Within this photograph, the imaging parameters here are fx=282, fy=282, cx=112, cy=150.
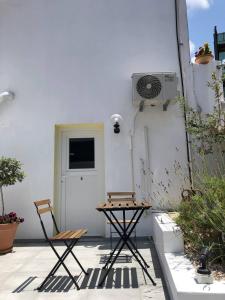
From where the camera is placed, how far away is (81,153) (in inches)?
229

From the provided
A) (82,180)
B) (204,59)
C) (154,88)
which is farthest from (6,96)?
(204,59)

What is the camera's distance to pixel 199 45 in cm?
588

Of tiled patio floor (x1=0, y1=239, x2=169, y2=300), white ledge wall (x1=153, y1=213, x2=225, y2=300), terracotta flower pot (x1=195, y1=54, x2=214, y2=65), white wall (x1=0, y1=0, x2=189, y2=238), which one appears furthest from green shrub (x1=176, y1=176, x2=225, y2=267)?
terracotta flower pot (x1=195, y1=54, x2=214, y2=65)

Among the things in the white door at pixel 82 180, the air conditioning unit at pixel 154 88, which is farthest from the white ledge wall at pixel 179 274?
the air conditioning unit at pixel 154 88

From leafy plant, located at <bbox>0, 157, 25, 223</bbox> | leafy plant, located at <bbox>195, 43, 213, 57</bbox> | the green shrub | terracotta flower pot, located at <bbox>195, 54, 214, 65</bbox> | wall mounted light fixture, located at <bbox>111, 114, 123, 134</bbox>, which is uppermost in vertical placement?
leafy plant, located at <bbox>195, 43, 213, 57</bbox>

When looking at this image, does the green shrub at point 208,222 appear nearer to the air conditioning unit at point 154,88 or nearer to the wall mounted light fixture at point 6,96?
the air conditioning unit at point 154,88

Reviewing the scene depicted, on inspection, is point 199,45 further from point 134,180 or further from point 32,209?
point 32,209

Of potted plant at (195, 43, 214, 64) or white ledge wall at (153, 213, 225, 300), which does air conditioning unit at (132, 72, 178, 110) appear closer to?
potted plant at (195, 43, 214, 64)

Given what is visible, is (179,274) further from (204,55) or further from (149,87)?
(204,55)

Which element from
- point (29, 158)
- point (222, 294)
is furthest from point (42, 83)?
point (222, 294)

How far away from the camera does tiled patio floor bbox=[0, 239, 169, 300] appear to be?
2.81 meters

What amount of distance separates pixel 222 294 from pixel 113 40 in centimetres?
519

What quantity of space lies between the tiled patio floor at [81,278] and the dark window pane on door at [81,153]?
1.75 meters

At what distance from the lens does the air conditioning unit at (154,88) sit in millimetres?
5359
